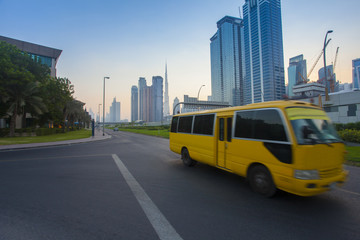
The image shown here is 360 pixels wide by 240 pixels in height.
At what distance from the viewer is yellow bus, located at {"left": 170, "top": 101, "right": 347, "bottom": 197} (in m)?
3.66

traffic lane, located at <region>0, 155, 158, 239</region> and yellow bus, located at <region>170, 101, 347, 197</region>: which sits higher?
yellow bus, located at <region>170, 101, 347, 197</region>

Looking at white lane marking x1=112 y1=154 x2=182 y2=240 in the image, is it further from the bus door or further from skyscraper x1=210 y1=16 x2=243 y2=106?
skyscraper x1=210 y1=16 x2=243 y2=106

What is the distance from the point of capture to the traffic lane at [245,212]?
9.59 ft

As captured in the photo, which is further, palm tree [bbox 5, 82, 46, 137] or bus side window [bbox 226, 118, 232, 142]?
palm tree [bbox 5, 82, 46, 137]

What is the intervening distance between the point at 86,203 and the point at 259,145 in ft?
14.0

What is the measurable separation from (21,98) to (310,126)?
108ft

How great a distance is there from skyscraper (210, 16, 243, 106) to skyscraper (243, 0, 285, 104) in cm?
1016

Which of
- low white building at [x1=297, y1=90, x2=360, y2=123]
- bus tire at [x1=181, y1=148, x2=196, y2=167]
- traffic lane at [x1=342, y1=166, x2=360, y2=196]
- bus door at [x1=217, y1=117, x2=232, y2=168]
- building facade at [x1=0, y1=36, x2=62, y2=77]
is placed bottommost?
traffic lane at [x1=342, y1=166, x2=360, y2=196]

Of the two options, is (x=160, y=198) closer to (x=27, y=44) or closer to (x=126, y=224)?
(x=126, y=224)

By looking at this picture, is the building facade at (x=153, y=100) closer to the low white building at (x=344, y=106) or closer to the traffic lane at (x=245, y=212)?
the low white building at (x=344, y=106)

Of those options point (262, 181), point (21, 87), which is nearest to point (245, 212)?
point (262, 181)

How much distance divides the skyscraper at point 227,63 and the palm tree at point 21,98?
3432 inches

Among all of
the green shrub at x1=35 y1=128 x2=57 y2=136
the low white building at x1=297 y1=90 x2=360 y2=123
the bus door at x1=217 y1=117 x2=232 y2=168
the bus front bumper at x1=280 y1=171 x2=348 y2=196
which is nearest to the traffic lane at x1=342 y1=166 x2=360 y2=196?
the bus front bumper at x1=280 y1=171 x2=348 y2=196

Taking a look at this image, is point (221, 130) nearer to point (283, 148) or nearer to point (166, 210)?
point (283, 148)
